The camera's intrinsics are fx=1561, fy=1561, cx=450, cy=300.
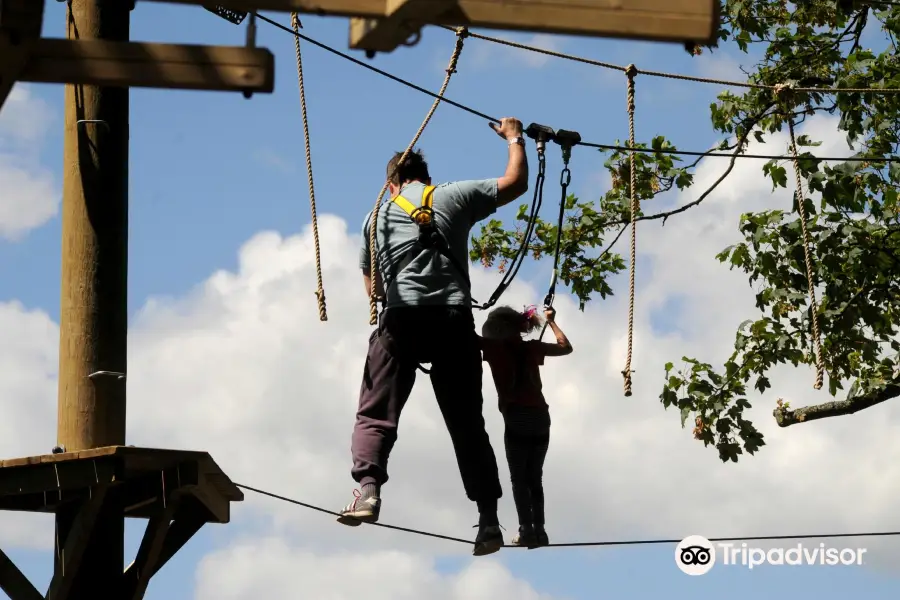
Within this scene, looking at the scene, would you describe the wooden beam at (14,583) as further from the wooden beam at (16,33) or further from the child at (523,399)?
the wooden beam at (16,33)

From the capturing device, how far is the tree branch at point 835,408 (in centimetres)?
1133

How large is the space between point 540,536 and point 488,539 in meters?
0.58

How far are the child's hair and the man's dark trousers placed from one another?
422 mm

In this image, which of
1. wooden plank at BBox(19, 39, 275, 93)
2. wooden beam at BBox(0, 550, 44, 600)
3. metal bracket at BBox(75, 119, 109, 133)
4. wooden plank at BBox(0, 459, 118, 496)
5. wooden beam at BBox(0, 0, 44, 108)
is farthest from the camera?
metal bracket at BBox(75, 119, 109, 133)

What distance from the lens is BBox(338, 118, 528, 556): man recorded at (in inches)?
249

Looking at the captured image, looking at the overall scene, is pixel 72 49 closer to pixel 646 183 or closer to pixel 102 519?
pixel 102 519

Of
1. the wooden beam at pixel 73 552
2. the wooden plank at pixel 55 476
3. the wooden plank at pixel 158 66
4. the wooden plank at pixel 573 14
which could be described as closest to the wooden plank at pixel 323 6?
the wooden plank at pixel 573 14

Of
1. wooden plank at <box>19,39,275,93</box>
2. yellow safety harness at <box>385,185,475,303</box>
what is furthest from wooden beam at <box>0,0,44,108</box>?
yellow safety harness at <box>385,185,475,303</box>

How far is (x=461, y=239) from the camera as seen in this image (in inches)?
251

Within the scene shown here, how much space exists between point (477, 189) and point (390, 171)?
1.35ft

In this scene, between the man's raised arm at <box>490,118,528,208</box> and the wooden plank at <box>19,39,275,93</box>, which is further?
the man's raised arm at <box>490,118,528,208</box>

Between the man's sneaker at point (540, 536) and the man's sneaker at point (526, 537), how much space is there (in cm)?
2

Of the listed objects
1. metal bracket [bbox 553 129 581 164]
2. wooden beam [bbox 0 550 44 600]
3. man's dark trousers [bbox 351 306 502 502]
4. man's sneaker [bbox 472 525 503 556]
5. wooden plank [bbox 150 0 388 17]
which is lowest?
wooden beam [bbox 0 550 44 600]

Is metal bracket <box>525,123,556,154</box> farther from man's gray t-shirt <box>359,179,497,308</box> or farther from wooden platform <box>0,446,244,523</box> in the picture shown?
wooden platform <box>0,446,244,523</box>
